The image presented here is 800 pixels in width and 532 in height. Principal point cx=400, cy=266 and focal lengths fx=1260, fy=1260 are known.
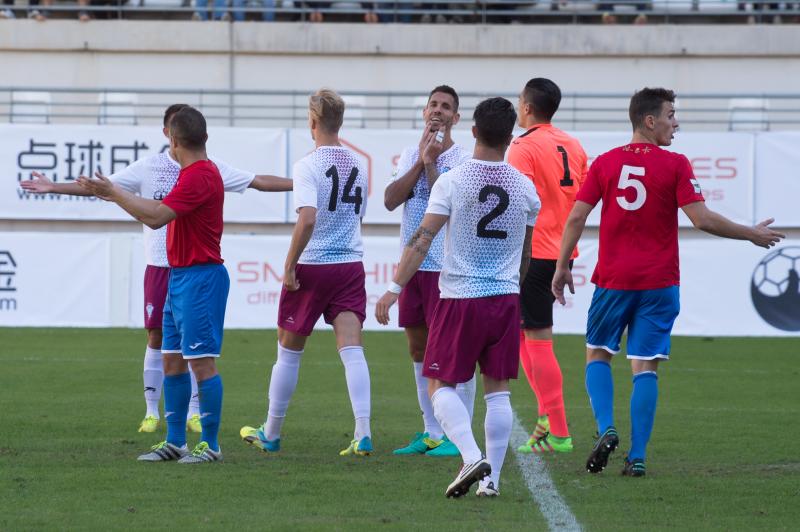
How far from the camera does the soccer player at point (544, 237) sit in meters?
7.79

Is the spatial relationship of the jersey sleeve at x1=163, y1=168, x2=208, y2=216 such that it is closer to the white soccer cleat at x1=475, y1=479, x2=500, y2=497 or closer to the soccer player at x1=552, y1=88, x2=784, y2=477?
the soccer player at x1=552, y1=88, x2=784, y2=477

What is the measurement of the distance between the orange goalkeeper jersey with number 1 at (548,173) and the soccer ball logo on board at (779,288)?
10.6 meters

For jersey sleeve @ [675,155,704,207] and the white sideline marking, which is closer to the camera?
the white sideline marking

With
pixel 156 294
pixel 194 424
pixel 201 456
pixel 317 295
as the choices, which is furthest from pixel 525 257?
pixel 194 424

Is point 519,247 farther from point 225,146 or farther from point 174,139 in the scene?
point 225,146

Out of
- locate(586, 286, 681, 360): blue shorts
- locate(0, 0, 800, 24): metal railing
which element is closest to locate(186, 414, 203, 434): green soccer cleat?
locate(586, 286, 681, 360): blue shorts

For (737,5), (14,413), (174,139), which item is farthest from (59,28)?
(174,139)

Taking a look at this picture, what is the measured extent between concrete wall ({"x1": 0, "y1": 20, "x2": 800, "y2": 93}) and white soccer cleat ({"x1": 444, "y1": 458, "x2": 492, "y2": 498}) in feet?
62.6

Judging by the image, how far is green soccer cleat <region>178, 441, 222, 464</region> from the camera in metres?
7.17

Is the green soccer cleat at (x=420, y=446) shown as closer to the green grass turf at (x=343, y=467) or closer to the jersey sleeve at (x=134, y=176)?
the green grass turf at (x=343, y=467)

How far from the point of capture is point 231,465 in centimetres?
712

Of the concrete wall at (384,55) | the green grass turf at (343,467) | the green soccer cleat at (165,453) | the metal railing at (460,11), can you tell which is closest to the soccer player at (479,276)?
the green grass turf at (343,467)

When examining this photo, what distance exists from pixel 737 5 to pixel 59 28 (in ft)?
44.4

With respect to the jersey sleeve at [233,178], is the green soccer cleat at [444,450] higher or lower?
lower
